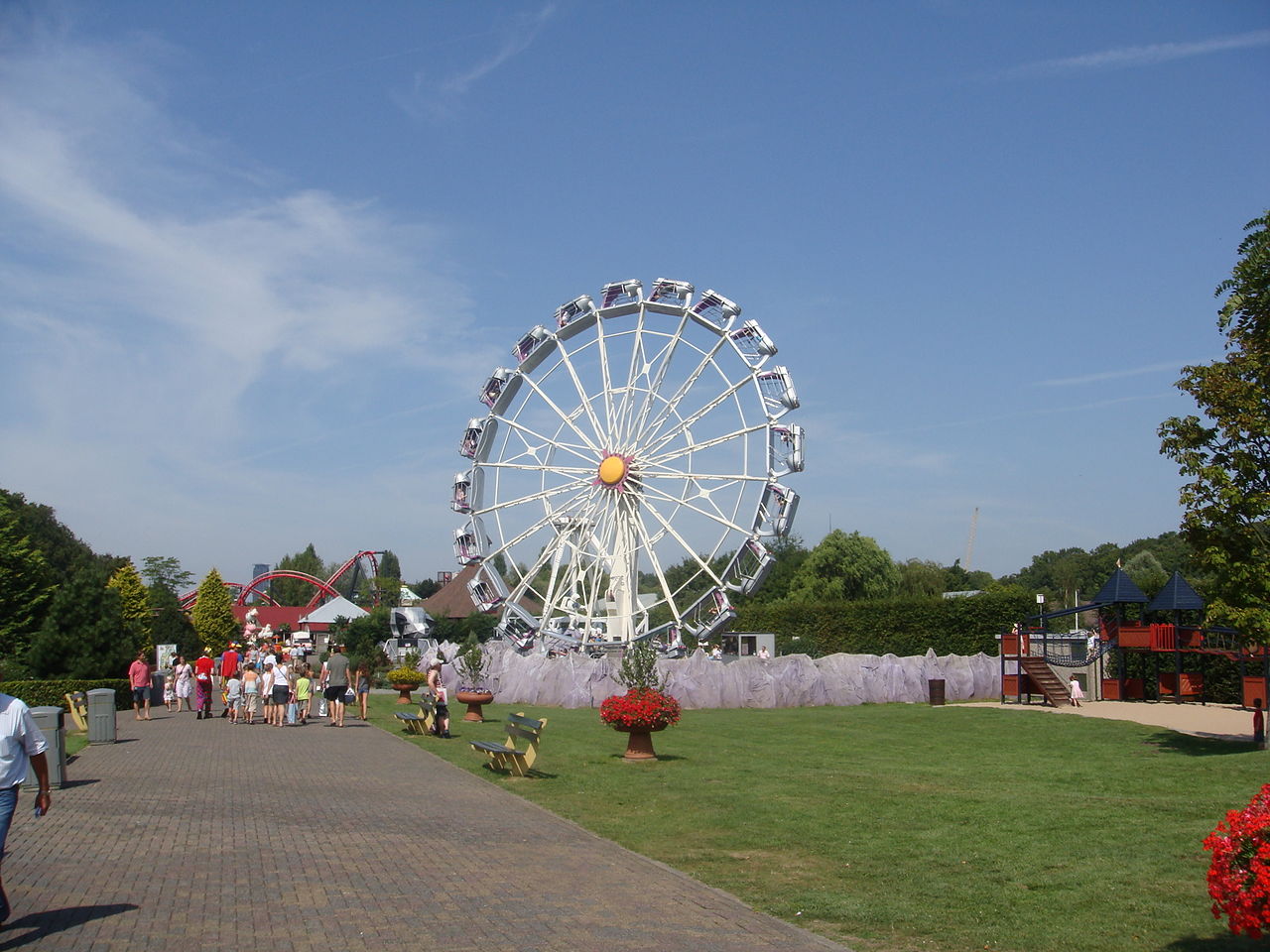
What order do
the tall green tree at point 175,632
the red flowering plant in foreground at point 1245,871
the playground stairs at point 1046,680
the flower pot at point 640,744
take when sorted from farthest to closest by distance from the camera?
the tall green tree at point 175,632 → the playground stairs at point 1046,680 → the flower pot at point 640,744 → the red flowering plant in foreground at point 1245,871

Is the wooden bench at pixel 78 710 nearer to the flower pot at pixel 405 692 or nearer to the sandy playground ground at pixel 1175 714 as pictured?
the flower pot at pixel 405 692

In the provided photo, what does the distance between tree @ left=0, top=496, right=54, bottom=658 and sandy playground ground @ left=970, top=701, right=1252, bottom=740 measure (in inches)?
1356

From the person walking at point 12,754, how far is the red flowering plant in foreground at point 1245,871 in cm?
756

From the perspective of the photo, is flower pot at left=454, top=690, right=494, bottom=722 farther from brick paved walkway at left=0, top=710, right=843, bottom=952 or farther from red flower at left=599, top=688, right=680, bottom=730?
brick paved walkway at left=0, top=710, right=843, bottom=952

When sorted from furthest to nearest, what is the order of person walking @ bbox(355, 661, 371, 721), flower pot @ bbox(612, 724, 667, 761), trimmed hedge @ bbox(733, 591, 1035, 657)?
trimmed hedge @ bbox(733, 591, 1035, 657) < person walking @ bbox(355, 661, 371, 721) < flower pot @ bbox(612, 724, 667, 761)

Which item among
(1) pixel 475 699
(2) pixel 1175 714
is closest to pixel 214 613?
(1) pixel 475 699

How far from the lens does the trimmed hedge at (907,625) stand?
44625 mm

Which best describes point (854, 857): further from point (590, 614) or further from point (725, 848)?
point (590, 614)

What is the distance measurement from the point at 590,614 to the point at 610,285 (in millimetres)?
12104

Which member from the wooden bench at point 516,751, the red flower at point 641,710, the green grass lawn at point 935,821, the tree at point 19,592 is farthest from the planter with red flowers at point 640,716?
the tree at point 19,592

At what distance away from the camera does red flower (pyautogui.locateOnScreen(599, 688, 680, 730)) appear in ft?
63.5

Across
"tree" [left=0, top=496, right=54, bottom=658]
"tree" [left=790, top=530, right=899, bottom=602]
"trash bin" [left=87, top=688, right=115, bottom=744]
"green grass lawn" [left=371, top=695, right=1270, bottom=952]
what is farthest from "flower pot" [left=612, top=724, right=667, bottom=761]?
"tree" [left=790, top=530, right=899, bottom=602]

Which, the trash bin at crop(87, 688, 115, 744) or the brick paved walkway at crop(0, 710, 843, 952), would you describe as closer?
the brick paved walkway at crop(0, 710, 843, 952)

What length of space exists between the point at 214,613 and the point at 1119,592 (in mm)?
66766
